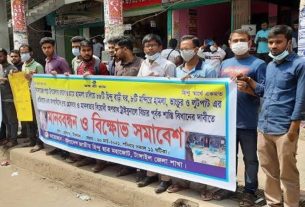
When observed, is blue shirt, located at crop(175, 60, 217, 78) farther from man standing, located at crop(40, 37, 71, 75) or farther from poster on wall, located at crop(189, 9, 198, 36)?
poster on wall, located at crop(189, 9, 198, 36)

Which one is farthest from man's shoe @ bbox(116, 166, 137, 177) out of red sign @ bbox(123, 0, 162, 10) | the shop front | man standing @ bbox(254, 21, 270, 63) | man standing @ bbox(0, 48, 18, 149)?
red sign @ bbox(123, 0, 162, 10)

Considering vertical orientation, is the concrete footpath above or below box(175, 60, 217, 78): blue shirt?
below

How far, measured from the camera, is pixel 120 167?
16.2 feet

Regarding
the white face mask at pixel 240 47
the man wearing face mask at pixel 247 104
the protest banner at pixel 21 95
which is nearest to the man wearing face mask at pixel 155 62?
the man wearing face mask at pixel 247 104

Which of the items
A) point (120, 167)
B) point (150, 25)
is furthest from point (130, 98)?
point (150, 25)

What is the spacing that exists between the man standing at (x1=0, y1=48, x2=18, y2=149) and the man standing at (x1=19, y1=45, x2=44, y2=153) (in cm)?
41

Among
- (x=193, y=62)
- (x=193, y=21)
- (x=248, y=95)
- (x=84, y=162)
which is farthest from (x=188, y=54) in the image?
(x=193, y=21)

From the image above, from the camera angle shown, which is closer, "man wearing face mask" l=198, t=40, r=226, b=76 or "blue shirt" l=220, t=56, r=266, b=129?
"blue shirt" l=220, t=56, r=266, b=129

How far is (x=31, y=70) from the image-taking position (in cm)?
598

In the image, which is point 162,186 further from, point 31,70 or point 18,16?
→ point 18,16

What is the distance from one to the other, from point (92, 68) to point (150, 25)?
34.1 feet

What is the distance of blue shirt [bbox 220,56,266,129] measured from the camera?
3523 millimetres

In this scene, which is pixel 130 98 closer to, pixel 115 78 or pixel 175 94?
pixel 115 78

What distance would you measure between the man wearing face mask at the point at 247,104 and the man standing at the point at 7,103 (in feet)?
13.2
